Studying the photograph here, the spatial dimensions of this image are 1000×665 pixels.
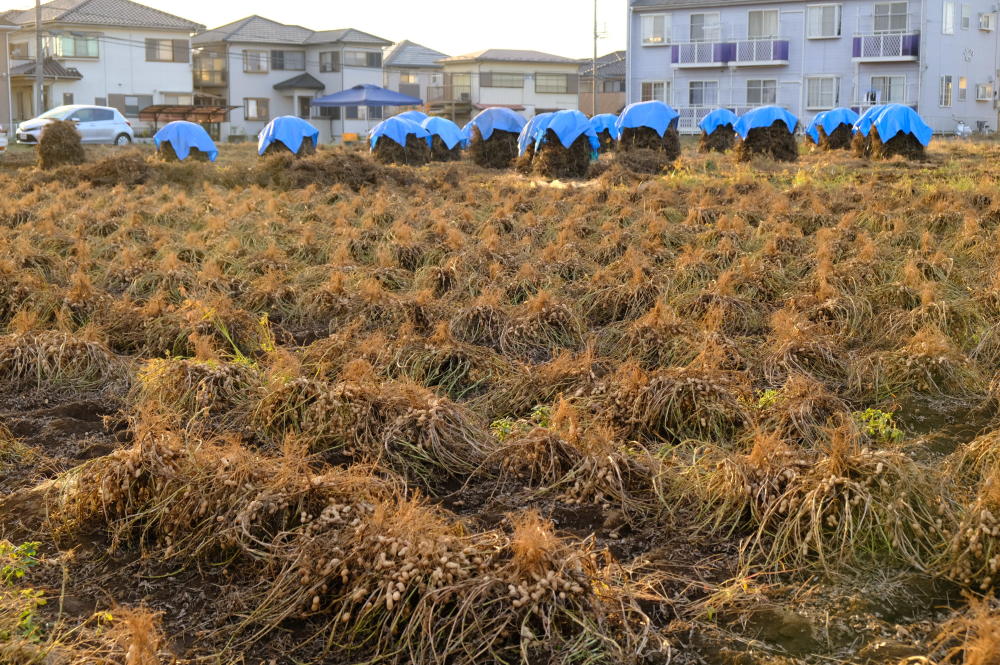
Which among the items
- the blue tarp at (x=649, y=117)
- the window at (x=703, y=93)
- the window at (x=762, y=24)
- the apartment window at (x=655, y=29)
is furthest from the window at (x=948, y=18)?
the blue tarp at (x=649, y=117)

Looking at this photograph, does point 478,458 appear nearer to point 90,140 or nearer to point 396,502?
point 396,502

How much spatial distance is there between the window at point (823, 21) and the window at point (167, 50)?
26.0 m

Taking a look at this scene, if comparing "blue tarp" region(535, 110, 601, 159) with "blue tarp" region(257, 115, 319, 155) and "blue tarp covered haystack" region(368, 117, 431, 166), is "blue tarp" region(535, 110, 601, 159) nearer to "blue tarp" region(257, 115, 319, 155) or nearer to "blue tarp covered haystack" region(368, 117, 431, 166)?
"blue tarp covered haystack" region(368, 117, 431, 166)

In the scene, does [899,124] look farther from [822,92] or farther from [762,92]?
[762,92]

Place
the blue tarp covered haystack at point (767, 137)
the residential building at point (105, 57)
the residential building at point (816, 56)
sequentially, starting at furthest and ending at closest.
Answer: the residential building at point (105, 57) < the residential building at point (816, 56) < the blue tarp covered haystack at point (767, 137)

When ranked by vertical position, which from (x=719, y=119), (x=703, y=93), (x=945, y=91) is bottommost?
(x=719, y=119)

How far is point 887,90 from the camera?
1383 inches

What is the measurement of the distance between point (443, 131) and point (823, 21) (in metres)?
16.6

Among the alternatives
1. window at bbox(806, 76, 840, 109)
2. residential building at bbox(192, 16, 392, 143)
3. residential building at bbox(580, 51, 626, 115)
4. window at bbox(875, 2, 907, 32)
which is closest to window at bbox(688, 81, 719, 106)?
window at bbox(806, 76, 840, 109)

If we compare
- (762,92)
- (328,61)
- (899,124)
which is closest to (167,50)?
(328,61)

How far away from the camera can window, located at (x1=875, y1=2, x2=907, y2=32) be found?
113 feet

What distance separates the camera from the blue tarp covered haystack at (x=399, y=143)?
23953 millimetres

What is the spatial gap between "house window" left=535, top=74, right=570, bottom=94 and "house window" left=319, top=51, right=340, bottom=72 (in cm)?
1040

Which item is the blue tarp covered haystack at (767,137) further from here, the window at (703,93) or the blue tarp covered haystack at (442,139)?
the window at (703,93)
